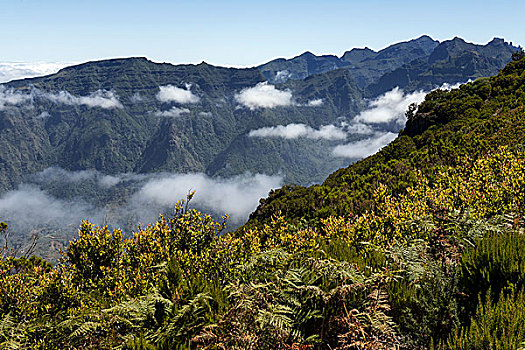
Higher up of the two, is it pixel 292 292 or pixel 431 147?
pixel 431 147

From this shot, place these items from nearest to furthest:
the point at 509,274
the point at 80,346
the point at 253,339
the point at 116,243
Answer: the point at 253,339, the point at 509,274, the point at 80,346, the point at 116,243

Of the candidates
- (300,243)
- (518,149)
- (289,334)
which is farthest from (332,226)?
(518,149)

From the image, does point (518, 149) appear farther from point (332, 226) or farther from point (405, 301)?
point (405, 301)

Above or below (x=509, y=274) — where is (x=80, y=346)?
below

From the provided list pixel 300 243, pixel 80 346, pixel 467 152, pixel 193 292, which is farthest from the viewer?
pixel 467 152

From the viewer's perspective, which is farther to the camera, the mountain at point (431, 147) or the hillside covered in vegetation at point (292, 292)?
the mountain at point (431, 147)

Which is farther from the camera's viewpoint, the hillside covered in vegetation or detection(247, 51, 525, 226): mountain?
detection(247, 51, 525, 226): mountain

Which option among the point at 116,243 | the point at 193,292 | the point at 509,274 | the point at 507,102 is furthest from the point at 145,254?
the point at 507,102

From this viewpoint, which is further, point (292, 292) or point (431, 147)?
point (431, 147)

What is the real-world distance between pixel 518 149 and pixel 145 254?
71.4ft

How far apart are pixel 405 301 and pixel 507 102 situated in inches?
1893

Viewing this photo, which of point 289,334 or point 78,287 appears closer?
point 289,334

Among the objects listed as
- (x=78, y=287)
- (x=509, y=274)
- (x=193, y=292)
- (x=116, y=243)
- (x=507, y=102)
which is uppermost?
(x=507, y=102)

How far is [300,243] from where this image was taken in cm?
1071
